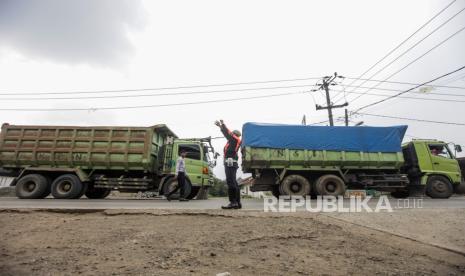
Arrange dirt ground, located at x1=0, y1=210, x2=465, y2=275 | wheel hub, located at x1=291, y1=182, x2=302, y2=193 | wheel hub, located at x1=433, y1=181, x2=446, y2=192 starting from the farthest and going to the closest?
1. wheel hub, located at x1=433, y1=181, x2=446, y2=192
2. wheel hub, located at x1=291, y1=182, x2=302, y2=193
3. dirt ground, located at x1=0, y1=210, x2=465, y2=275

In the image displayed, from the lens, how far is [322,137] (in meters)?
11.0

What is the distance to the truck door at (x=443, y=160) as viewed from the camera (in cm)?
1182

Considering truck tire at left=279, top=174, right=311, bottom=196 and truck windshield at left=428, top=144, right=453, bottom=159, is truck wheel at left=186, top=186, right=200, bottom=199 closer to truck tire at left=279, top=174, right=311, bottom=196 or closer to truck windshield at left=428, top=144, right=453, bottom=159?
truck tire at left=279, top=174, right=311, bottom=196

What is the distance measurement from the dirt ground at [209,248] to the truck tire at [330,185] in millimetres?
5984

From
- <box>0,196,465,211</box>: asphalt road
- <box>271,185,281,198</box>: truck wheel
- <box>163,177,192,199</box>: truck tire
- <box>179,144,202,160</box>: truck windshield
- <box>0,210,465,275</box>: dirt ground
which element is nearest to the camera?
<box>0,210,465,275</box>: dirt ground

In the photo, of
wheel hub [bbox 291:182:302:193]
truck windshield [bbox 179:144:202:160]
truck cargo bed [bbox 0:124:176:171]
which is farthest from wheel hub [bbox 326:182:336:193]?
truck cargo bed [bbox 0:124:176:171]

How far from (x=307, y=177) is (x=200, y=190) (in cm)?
409

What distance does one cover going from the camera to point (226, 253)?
10.5 feet

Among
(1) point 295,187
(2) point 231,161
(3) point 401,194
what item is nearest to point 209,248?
(2) point 231,161

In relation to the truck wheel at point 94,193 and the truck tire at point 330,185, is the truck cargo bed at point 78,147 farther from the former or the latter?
the truck tire at point 330,185

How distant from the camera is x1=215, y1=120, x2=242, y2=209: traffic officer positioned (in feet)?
19.8

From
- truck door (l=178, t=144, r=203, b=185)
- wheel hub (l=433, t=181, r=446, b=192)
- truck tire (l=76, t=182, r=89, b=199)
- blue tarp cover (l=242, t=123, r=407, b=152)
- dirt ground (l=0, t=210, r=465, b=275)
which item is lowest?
dirt ground (l=0, t=210, r=465, b=275)

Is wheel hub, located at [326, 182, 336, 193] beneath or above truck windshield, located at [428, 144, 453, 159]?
beneath

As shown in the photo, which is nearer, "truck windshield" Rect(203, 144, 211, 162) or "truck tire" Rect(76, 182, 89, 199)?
"truck tire" Rect(76, 182, 89, 199)
